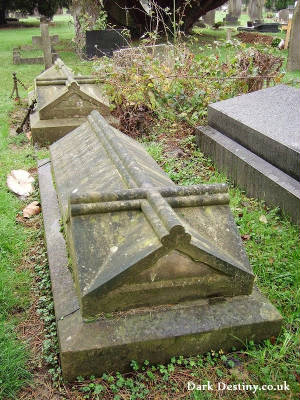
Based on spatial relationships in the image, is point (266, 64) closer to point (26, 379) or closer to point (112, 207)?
point (112, 207)

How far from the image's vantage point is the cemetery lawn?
7.77 ft

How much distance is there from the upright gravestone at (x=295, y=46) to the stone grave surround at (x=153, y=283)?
1057cm

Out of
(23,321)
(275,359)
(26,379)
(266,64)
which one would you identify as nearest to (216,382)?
(275,359)

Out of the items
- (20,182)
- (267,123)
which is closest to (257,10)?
(267,123)

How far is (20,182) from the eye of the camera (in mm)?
4980

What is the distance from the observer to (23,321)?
2922 mm

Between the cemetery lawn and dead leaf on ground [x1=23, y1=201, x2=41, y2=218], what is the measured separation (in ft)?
0.27

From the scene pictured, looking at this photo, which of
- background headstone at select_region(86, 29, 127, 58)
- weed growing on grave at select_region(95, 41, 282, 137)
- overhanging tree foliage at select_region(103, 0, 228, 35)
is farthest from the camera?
overhanging tree foliage at select_region(103, 0, 228, 35)

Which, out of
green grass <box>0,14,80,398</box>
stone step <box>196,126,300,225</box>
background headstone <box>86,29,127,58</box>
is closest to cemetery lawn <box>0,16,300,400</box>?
green grass <box>0,14,80,398</box>

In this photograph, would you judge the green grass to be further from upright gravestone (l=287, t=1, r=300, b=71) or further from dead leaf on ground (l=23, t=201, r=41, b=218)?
upright gravestone (l=287, t=1, r=300, b=71)

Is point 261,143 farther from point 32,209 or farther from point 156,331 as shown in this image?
point 156,331

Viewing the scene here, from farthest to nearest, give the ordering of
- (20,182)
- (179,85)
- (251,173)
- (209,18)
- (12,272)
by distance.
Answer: (209,18)
(179,85)
(20,182)
(251,173)
(12,272)

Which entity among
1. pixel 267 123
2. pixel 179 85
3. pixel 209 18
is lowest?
pixel 267 123

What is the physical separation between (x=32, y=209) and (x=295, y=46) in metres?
10.4
